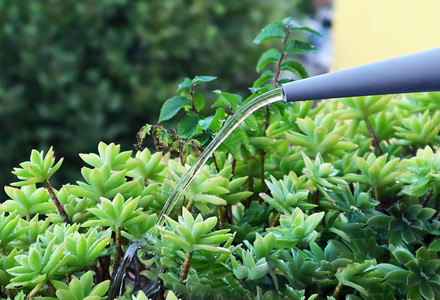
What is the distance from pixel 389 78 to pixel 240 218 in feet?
1.30

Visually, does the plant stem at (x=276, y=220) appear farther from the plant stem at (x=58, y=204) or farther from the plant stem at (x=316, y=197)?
the plant stem at (x=58, y=204)

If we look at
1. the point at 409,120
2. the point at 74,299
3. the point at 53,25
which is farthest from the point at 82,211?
the point at 53,25

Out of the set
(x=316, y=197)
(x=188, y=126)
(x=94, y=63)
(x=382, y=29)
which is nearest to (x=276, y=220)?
(x=316, y=197)

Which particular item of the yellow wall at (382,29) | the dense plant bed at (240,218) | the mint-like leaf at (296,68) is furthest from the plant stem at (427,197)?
the yellow wall at (382,29)

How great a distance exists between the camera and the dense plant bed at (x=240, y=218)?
65cm

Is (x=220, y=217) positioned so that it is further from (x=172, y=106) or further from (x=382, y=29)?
(x=382, y=29)

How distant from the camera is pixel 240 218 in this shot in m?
0.88

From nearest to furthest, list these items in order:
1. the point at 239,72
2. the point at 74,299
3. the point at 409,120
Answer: the point at 74,299
the point at 409,120
the point at 239,72

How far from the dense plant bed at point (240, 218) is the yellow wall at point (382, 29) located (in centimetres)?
94

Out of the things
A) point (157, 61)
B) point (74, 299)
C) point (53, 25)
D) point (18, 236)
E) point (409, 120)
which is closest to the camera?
point (74, 299)

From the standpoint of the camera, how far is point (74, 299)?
24.4 inches

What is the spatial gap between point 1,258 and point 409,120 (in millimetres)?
698

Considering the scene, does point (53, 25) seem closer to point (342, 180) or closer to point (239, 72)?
point (239, 72)

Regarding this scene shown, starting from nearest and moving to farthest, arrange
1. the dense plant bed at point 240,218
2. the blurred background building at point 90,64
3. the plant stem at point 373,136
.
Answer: the dense plant bed at point 240,218
the plant stem at point 373,136
the blurred background building at point 90,64
